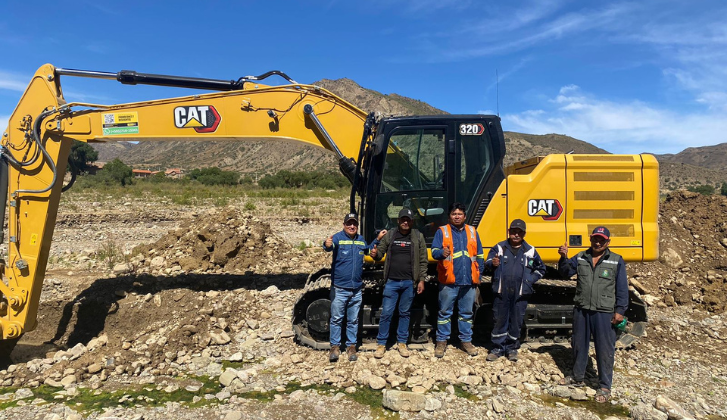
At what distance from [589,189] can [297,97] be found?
3742mm

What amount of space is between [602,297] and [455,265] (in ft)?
5.05

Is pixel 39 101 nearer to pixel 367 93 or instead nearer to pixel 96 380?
pixel 96 380

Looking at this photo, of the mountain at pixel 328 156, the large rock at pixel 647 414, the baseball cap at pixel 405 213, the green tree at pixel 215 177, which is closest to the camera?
the large rock at pixel 647 414

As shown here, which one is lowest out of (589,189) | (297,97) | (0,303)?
(0,303)

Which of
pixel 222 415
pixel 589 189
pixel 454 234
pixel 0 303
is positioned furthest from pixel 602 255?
pixel 0 303

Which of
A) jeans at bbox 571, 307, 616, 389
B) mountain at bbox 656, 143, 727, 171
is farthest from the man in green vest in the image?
mountain at bbox 656, 143, 727, 171

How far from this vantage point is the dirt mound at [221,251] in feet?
29.1

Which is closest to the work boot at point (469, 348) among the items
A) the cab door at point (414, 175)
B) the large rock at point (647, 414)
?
the cab door at point (414, 175)

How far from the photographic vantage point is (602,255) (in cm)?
482

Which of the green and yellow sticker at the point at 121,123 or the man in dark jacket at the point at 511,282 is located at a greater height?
the green and yellow sticker at the point at 121,123

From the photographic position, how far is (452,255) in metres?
5.28

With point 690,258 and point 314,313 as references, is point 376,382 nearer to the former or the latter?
point 314,313

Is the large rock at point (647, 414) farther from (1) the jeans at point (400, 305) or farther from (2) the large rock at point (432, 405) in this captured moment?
(1) the jeans at point (400, 305)

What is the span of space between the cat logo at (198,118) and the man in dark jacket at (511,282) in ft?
12.4
